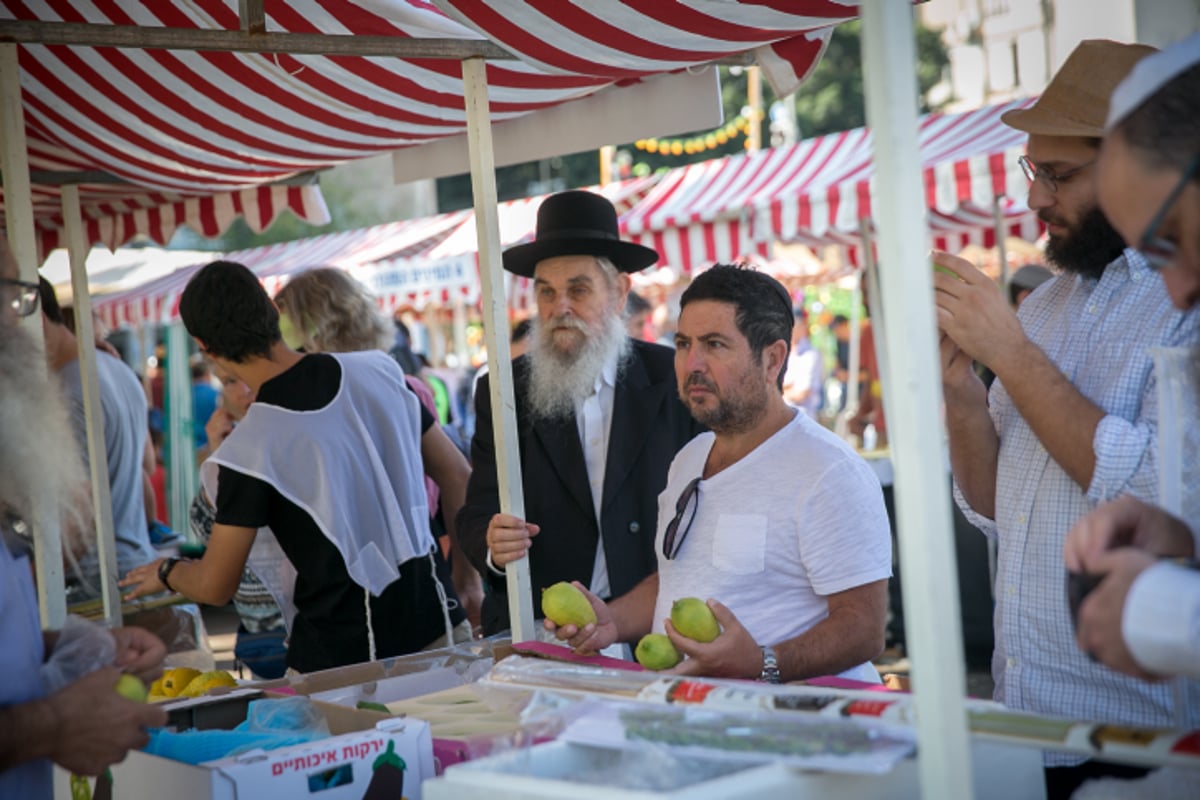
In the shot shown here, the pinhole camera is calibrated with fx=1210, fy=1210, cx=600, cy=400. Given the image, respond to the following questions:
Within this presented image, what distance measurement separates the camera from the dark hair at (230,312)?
3.54m

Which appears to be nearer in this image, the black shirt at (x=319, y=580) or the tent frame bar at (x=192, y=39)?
the tent frame bar at (x=192, y=39)

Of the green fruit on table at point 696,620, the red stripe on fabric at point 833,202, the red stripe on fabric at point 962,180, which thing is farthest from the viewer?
the red stripe on fabric at point 833,202

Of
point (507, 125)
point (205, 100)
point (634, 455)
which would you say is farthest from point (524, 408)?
point (205, 100)

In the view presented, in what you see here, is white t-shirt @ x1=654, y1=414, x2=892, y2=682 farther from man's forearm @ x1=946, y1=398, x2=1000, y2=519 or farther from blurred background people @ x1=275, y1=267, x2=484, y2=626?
blurred background people @ x1=275, y1=267, x2=484, y2=626

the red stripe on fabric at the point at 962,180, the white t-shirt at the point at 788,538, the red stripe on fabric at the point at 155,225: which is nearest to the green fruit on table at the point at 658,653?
the white t-shirt at the point at 788,538

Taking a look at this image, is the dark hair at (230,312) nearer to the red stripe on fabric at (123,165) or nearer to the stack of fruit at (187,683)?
the stack of fruit at (187,683)

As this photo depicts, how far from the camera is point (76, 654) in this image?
6.31 feet

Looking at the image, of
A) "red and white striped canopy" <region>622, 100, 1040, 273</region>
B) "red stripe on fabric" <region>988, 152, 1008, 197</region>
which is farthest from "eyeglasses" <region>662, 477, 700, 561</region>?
"red stripe on fabric" <region>988, 152, 1008, 197</region>

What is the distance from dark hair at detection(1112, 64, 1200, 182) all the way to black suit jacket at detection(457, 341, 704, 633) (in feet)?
7.31

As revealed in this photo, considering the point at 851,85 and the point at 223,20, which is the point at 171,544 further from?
the point at 851,85

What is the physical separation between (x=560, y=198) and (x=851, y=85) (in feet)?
129

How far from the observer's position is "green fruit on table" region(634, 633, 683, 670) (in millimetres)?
2410

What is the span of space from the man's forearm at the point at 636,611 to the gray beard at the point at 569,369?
0.75m

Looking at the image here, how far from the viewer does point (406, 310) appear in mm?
20812
